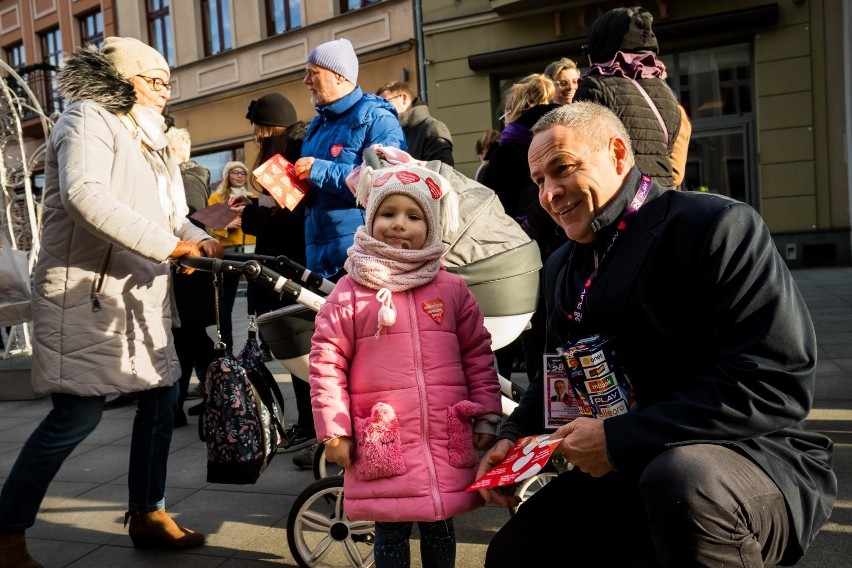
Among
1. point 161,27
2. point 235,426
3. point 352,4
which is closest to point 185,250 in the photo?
point 235,426

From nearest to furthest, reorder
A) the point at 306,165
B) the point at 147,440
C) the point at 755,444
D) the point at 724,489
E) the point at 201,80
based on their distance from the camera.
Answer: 1. the point at 724,489
2. the point at 755,444
3. the point at 147,440
4. the point at 306,165
5. the point at 201,80

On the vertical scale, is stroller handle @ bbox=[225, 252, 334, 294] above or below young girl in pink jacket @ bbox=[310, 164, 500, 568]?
above

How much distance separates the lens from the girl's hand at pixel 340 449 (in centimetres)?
199

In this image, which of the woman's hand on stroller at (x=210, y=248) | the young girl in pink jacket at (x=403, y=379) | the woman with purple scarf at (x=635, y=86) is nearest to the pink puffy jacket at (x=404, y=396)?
the young girl in pink jacket at (x=403, y=379)

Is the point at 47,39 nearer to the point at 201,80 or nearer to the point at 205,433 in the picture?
the point at 201,80

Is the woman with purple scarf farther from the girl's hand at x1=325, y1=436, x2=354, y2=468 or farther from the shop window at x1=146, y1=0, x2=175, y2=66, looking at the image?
the shop window at x1=146, y1=0, x2=175, y2=66

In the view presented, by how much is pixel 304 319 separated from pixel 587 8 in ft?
35.3

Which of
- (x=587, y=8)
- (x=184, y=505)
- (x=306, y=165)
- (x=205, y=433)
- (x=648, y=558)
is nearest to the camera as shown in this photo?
(x=648, y=558)

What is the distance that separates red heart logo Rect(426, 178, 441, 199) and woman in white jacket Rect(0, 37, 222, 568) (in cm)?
101

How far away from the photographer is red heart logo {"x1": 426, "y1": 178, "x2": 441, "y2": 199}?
223 centimetres

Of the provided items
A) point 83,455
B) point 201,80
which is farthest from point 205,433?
point 201,80

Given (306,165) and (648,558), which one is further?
(306,165)

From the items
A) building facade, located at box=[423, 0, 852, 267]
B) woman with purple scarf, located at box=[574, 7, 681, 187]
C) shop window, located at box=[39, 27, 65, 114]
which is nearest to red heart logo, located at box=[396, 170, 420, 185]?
woman with purple scarf, located at box=[574, 7, 681, 187]

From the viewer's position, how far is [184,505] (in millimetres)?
3475
